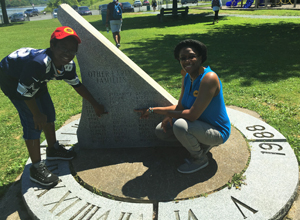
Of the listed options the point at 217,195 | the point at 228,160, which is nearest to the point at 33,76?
the point at 217,195

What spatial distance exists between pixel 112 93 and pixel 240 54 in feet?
21.1

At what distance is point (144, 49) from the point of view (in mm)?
10125

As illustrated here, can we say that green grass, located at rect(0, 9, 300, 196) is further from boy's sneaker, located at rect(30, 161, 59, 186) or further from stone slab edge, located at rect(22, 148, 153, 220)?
stone slab edge, located at rect(22, 148, 153, 220)

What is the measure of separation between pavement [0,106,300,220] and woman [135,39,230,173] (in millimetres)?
193

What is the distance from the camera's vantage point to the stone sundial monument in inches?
95.0

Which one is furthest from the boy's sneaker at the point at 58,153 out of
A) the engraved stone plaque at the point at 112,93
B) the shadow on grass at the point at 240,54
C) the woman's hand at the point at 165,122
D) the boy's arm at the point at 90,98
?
the shadow on grass at the point at 240,54

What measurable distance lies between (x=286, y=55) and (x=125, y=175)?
735 centimetres

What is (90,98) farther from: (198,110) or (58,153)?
(198,110)

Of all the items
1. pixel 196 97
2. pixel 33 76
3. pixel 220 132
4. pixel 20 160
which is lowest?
pixel 20 160

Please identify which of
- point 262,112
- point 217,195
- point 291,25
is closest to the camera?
point 217,195

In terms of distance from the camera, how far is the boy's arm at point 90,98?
3123 millimetres

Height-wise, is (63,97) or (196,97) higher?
(196,97)

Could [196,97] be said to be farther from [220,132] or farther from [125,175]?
[125,175]

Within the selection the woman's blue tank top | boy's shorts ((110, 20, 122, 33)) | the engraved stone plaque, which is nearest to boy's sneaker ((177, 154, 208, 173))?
the woman's blue tank top
